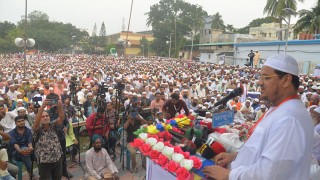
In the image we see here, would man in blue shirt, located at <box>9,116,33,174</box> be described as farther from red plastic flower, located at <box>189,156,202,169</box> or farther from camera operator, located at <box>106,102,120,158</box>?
red plastic flower, located at <box>189,156,202,169</box>

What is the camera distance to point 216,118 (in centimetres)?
276

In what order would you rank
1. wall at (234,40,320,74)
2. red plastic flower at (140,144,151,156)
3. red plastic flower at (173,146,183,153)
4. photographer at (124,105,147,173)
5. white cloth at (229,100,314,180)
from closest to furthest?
1. white cloth at (229,100,314,180)
2. red plastic flower at (173,146,183,153)
3. red plastic flower at (140,144,151,156)
4. photographer at (124,105,147,173)
5. wall at (234,40,320,74)

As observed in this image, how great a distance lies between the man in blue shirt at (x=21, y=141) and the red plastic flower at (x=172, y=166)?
3.21 metres

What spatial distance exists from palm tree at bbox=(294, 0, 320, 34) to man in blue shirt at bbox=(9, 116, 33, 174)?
2718cm

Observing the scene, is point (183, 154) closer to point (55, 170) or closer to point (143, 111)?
point (55, 170)

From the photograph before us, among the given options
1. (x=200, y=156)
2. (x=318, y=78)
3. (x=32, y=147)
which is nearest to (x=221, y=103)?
(x=200, y=156)

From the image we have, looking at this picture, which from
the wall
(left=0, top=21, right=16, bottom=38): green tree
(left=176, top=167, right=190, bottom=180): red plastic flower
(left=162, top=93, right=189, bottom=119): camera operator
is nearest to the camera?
(left=176, top=167, right=190, bottom=180): red plastic flower

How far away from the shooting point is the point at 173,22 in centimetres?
5112

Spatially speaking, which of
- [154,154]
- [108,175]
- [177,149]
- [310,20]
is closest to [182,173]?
[177,149]

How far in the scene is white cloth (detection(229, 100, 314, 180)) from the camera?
4.66 ft

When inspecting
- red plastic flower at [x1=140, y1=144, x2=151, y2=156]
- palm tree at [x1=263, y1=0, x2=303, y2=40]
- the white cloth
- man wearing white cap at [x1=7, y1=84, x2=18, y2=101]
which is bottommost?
man wearing white cap at [x1=7, y1=84, x2=18, y2=101]

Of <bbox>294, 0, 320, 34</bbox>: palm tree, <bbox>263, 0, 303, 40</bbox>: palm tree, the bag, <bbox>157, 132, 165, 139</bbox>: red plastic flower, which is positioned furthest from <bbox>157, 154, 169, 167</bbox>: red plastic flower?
<bbox>294, 0, 320, 34</bbox>: palm tree

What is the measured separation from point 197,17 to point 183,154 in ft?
167

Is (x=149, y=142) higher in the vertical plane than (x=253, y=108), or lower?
higher
